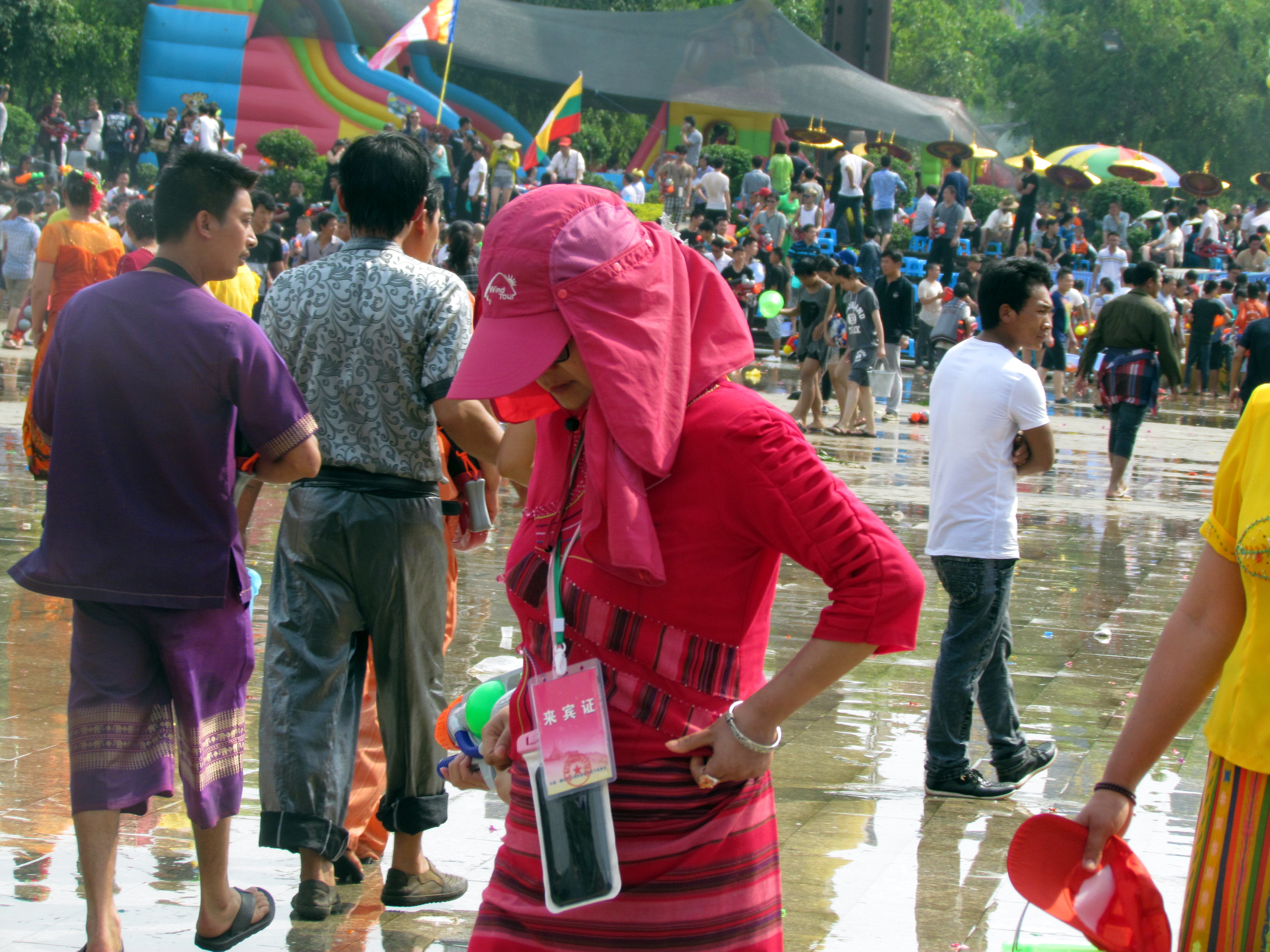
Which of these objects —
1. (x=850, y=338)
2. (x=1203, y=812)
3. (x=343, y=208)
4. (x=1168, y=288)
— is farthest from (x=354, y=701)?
(x=1168, y=288)

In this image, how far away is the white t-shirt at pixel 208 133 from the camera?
2666 cm

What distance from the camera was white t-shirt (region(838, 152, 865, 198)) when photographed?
26859 mm

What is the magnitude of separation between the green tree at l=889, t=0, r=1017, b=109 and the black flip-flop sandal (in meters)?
56.4

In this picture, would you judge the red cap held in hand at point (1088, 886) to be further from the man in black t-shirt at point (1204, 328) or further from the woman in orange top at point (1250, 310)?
the woman in orange top at point (1250, 310)

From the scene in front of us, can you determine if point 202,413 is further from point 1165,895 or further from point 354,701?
point 1165,895

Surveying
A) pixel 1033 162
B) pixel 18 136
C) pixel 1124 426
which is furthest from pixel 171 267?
pixel 18 136

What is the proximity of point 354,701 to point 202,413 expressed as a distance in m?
0.98

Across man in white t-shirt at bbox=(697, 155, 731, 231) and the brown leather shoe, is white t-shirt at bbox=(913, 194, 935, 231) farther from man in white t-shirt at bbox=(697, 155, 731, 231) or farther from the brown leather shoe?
the brown leather shoe

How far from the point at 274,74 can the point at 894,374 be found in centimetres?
2275

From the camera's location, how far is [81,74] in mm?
41531

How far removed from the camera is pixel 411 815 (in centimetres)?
374

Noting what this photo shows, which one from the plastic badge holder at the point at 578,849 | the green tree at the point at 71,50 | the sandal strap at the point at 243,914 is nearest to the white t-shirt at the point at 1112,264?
the sandal strap at the point at 243,914

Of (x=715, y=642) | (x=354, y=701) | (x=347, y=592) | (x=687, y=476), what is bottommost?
(x=354, y=701)

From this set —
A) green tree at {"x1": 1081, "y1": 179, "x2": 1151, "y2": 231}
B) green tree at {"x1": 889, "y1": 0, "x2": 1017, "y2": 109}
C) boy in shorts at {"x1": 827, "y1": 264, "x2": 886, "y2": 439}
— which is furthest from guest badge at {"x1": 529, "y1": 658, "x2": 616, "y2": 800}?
green tree at {"x1": 889, "y1": 0, "x2": 1017, "y2": 109}
